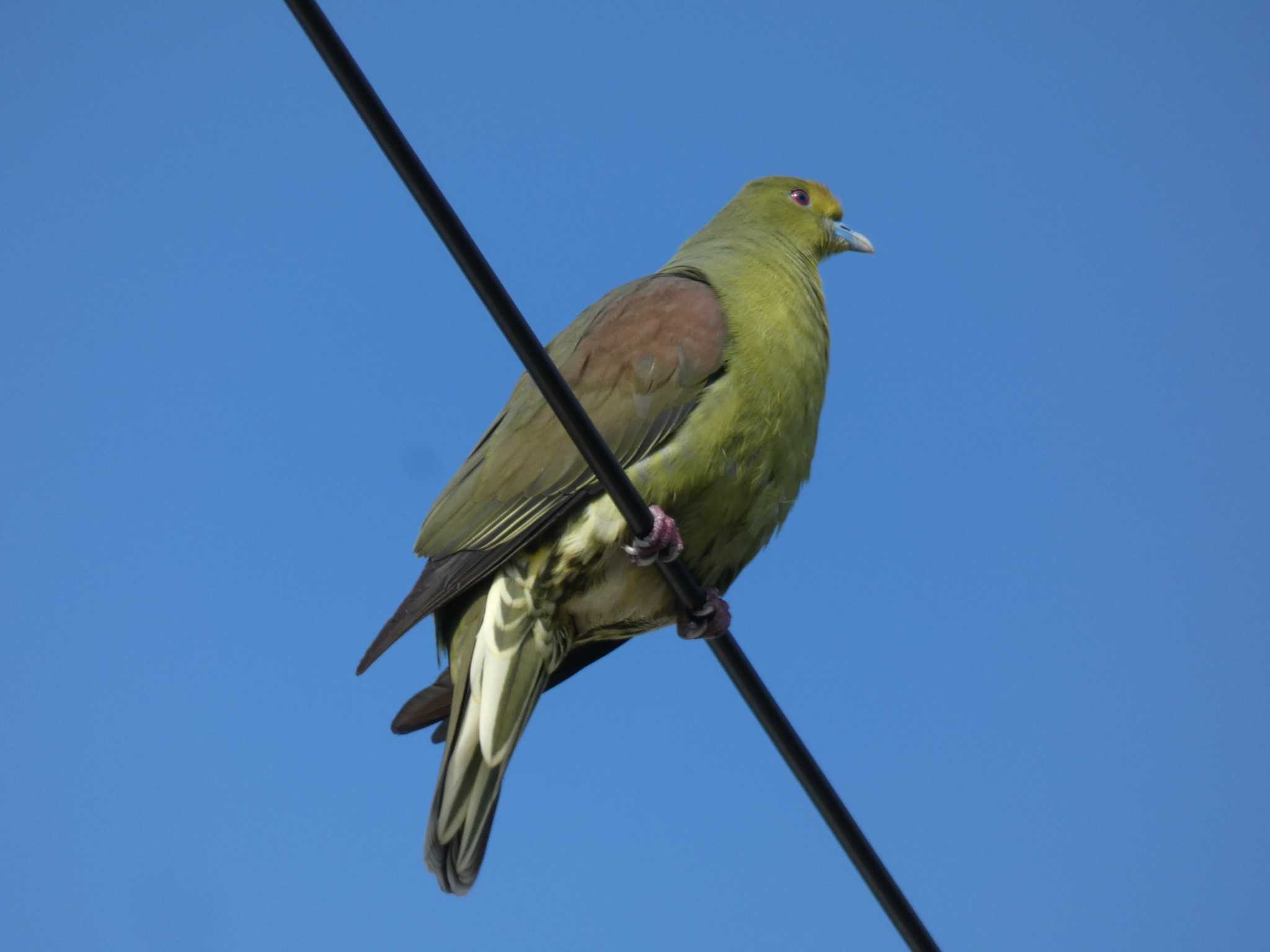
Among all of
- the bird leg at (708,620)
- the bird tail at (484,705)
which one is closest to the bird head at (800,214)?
the bird leg at (708,620)

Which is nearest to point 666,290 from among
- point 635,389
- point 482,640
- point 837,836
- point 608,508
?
point 635,389

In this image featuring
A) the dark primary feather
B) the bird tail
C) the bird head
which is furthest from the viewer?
the bird head

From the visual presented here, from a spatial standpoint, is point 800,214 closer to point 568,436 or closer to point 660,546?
point 568,436

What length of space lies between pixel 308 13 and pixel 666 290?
2.20 meters

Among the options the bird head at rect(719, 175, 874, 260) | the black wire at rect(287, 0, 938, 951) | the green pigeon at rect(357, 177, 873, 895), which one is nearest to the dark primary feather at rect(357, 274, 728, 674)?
the green pigeon at rect(357, 177, 873, 895)

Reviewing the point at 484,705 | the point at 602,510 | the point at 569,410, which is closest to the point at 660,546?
the point at 602,510

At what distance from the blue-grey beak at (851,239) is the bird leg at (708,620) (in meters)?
2.19

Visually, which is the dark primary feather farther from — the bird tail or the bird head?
the bird head

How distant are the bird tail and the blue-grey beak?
8.20ft

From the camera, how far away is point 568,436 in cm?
369

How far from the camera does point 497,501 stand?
12.3 ft

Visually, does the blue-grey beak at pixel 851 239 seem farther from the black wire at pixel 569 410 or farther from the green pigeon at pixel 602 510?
the black wire at pixel 569 410

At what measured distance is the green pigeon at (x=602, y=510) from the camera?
3480 mm

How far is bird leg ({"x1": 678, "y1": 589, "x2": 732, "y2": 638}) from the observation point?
3.76 meters
